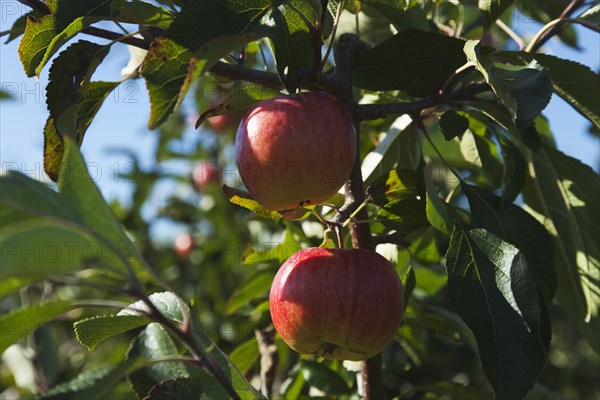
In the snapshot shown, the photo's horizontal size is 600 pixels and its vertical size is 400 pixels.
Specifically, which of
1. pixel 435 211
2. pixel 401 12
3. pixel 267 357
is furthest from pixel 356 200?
pixel 267 357

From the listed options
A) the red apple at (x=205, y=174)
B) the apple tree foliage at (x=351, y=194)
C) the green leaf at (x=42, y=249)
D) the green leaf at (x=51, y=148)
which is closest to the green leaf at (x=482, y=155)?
the apple tree foliage at (x=351, y=194)

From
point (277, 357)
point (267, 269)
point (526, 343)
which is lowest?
point (277, 357)

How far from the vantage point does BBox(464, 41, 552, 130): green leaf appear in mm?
1000

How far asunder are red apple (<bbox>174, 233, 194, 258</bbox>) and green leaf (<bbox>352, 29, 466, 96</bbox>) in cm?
248

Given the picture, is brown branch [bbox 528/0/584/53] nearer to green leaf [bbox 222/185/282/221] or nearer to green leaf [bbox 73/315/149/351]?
green leaf [bbox 222/185/282/221]

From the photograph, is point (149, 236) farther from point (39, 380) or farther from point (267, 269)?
point (267, 269)

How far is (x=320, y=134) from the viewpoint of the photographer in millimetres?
1089

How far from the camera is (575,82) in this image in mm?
1329

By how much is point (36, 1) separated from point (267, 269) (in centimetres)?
84


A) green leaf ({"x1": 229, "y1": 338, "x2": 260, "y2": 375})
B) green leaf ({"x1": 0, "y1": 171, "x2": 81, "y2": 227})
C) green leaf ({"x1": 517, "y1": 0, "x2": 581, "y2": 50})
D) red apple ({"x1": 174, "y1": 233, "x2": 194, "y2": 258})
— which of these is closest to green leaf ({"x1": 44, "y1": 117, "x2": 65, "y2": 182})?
green leaf ({"x1": 0, "y1": 171, "x2": 81, "y2": 227})

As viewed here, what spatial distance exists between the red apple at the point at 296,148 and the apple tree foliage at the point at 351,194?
6 cm

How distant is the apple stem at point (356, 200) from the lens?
4.18ft

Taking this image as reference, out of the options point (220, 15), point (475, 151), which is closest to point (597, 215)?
point (475, 151)

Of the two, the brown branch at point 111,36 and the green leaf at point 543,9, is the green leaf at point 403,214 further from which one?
the green leaf at point 543,9
